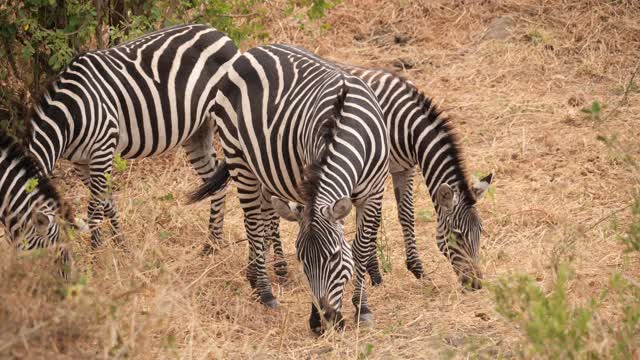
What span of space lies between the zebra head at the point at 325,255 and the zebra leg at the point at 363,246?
0.67 meters

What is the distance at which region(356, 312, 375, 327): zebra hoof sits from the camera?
6.51 m

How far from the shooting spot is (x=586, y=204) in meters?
8.67

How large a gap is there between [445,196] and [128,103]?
8.80ft

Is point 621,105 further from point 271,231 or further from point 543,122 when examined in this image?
point 271,231

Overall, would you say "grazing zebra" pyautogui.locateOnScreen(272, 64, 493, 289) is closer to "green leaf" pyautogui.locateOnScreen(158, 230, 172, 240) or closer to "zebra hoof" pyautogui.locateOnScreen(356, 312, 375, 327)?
"zebra hoof" pyautogui.locateOnScreen(356, 312, 375, 327)

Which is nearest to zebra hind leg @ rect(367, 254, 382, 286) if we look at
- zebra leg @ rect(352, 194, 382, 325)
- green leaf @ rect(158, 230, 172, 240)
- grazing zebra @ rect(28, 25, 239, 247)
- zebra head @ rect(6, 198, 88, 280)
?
zebra leg @ rect(352, 194, 382, 325)

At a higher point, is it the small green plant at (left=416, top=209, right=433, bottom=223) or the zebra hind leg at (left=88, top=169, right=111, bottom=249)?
the zebra hind leg at (left=88, top=169, right=111, bottom=249)

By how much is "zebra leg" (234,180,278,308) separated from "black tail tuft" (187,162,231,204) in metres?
0.59

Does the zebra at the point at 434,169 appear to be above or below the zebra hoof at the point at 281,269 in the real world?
above

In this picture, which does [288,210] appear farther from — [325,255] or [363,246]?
[363,246]

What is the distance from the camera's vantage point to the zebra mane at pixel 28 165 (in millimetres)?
6398

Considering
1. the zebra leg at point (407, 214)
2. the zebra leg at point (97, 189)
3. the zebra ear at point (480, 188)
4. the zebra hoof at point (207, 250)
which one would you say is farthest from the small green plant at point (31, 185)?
the zebra ear at point (480, 188)

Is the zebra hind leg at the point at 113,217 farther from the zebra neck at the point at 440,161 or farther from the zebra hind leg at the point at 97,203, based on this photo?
the zebra neck at the point at 440,161

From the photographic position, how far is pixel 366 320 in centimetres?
654
